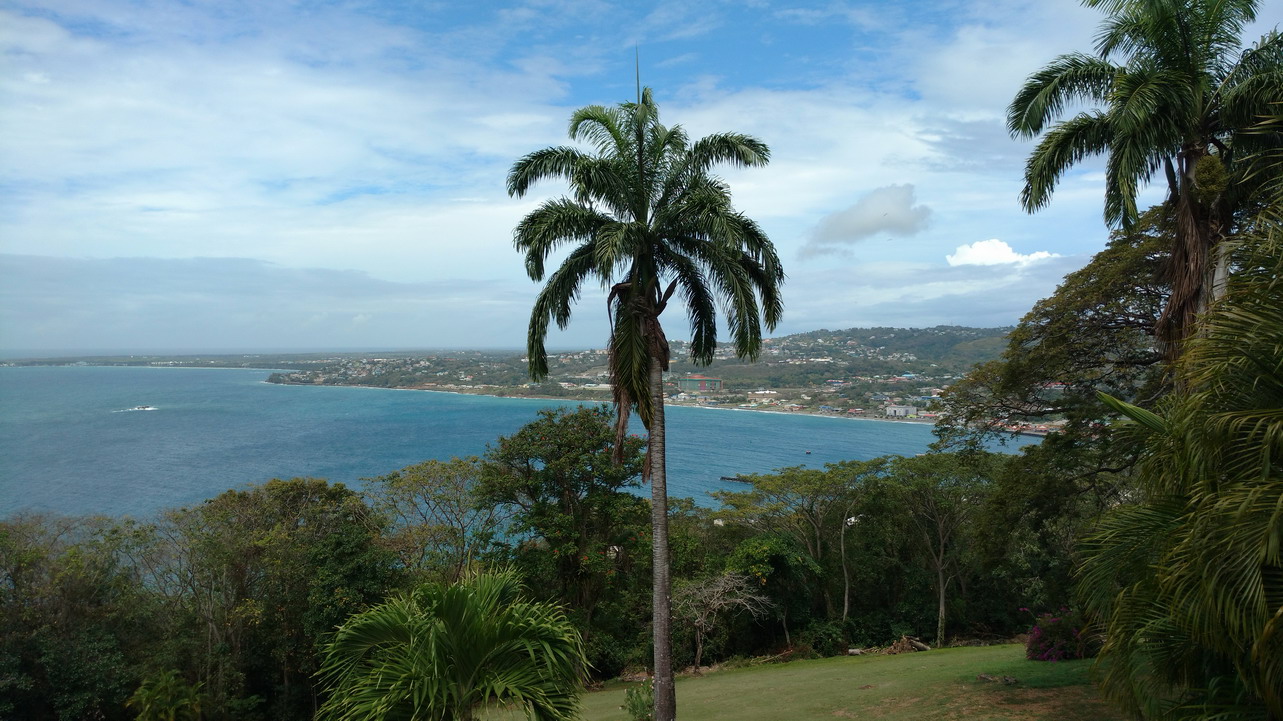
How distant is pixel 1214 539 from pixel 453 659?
17.0 ft

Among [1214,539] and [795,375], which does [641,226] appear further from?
[795,375]

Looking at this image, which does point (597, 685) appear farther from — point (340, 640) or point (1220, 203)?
point (1220, 203)

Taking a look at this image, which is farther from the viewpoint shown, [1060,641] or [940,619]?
[940,619]

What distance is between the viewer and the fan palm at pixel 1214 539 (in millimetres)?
3518

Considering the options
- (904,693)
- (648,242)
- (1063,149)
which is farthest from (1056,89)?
(904,693)

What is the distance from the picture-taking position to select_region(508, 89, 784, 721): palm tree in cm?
863

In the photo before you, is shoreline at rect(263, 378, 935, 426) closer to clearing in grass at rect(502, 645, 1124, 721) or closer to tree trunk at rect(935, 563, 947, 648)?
tree trunk at rect(935, 563, 947, 648)

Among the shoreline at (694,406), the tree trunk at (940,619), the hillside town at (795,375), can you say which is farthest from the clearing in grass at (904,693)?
the shoreline at (694,406)

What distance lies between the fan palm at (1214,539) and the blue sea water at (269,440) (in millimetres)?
29408

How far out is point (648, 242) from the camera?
29.0 ft

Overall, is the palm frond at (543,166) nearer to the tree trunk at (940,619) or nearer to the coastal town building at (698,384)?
the tree trunk at (940,619)

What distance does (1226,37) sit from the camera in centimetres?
719

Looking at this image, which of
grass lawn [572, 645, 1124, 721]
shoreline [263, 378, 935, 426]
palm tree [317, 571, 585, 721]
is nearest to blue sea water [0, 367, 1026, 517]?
shoreline [263, 378, 935, 426]

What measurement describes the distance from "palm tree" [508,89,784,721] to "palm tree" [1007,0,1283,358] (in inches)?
156
